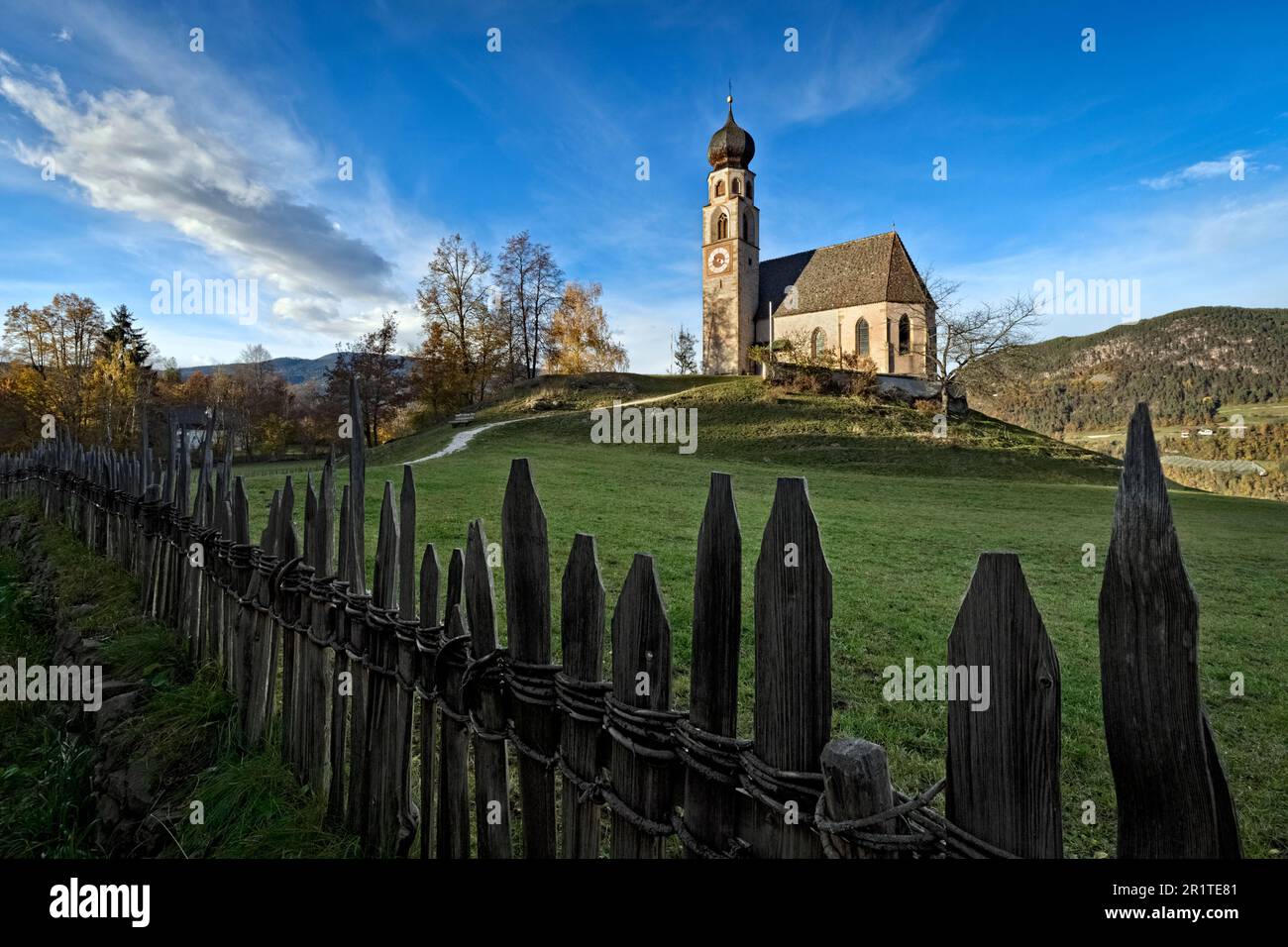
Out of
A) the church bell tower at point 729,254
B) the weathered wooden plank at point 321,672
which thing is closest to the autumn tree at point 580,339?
the church bell tower at point 729,254

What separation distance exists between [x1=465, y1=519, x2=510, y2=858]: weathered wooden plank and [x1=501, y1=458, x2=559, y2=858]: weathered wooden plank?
0.10 meters

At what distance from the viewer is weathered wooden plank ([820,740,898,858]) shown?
1186mm

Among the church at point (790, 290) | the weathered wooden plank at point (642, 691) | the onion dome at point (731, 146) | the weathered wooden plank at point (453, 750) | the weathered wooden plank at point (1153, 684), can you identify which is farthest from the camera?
the onion dome at point (731, 146)

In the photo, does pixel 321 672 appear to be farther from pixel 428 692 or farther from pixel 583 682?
pixel 583 682

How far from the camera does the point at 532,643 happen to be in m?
2.01

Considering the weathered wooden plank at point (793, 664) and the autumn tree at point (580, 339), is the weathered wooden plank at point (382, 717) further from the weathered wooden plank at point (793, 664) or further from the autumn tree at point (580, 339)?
the autumn tree at point (580, 339)

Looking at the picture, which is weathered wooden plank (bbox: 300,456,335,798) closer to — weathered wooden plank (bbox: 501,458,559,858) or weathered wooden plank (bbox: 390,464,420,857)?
weathered wooden plank (bbox: 390,464,420,857)

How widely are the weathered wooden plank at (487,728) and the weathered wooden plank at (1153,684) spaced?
1608 mm

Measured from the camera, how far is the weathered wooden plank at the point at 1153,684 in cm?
96

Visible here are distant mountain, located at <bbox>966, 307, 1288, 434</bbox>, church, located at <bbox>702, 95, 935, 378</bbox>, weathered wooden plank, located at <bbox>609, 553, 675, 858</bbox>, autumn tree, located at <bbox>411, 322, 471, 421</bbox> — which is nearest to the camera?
weathered wooden plank, located at <bbox>609, 553, 675, 858</bbox>

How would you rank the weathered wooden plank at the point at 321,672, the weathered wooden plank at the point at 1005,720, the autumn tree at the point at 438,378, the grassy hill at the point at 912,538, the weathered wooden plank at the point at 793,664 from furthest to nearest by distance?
the autumn tree at the point at 438,378 < the grassy hill at the point at 912,538 < the weathered wooden plank at the point at 321,672 < the weathered wooden plank at the point at 793,664 < the weathered wooden plank at the point at 1005,720

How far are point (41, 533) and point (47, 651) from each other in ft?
19.7

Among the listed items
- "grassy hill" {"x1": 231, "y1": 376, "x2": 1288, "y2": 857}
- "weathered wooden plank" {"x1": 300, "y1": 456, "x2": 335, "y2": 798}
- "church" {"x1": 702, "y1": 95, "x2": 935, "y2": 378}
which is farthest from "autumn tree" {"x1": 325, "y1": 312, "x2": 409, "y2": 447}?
"weathered wooden plank" {"x1": 300, "y1": 456, "x2": 335, "y2": 798}
